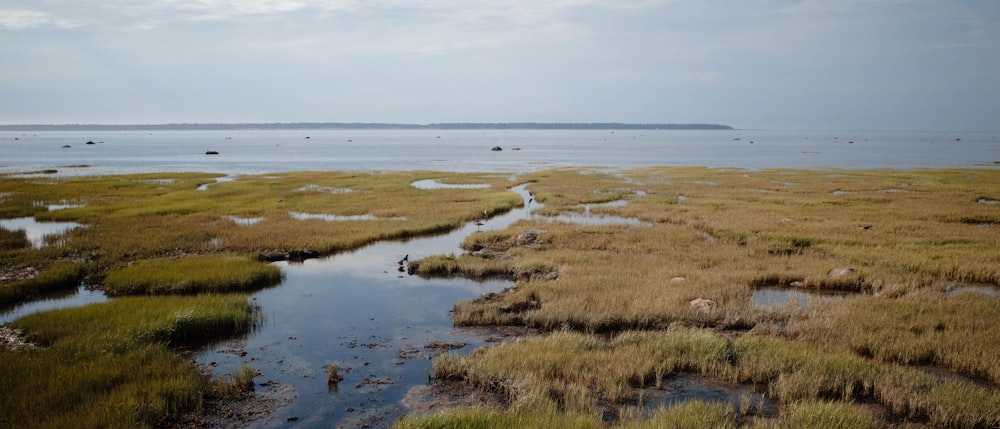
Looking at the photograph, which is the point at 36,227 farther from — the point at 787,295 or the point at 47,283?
the point at 787,295

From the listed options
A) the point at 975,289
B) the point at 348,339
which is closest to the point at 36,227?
the point at 348,339

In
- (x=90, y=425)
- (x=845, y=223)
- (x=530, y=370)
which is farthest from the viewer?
(x=845, y=223)

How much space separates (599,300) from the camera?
17.2m

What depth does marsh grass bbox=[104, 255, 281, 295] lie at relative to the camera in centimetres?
1938

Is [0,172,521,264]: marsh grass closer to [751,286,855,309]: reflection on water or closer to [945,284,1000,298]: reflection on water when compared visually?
[751,286,855,309]: reflection on water

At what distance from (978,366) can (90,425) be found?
17.7 meters

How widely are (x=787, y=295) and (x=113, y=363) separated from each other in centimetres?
1994

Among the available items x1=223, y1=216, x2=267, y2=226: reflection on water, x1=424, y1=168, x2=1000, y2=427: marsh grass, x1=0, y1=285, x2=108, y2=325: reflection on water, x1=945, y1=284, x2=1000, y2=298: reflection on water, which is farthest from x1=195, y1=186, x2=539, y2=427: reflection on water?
x1=945, y1=284, x2=1000, y2=298: reflection on water

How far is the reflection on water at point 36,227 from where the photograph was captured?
28.3 m

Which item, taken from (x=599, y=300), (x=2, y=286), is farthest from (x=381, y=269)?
(x=2, y=286)

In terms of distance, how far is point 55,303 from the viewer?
18.4m

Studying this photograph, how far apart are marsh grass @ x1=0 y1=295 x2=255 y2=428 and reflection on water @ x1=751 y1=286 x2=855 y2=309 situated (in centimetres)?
1614

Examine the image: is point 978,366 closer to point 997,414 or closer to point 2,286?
point 997,414

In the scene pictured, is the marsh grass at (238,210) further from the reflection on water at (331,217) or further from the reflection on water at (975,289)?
→ the reflection on water at (975,289)
